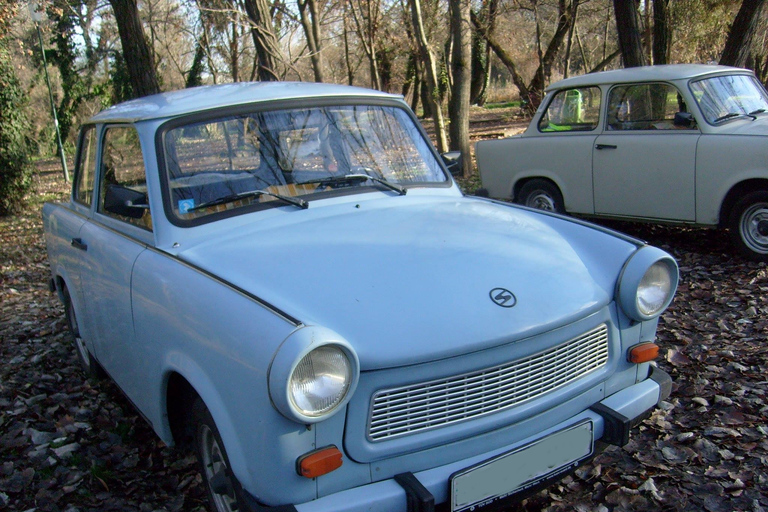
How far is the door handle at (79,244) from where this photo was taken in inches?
149

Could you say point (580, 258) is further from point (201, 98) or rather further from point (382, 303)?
point (201, 98)

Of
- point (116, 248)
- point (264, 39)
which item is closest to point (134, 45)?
point (264, 39)

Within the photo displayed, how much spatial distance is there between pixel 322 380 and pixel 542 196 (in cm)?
600

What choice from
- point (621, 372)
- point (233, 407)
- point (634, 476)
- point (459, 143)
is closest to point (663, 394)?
point (621, 372)

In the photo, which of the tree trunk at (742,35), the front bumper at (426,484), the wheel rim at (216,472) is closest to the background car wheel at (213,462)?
the wheel rim at (216,472)

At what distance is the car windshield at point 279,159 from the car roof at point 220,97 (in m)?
0.08

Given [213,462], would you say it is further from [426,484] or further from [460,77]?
[460,77]

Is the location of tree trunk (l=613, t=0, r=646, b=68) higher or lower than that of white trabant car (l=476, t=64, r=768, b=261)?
higher

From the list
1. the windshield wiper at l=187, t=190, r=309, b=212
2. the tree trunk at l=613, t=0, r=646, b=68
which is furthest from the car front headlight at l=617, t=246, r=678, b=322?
the tree trunk at l=613, t=0, r=646, b=68

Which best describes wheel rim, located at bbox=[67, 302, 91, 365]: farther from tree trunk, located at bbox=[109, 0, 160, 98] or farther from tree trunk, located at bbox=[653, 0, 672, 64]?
tree trunk, located at bbox=[653, 0, 672, 64]

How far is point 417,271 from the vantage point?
101 inches

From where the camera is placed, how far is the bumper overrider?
6.85 ft

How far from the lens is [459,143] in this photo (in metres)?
12.2

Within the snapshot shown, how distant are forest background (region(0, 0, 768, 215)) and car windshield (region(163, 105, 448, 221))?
8.15m
